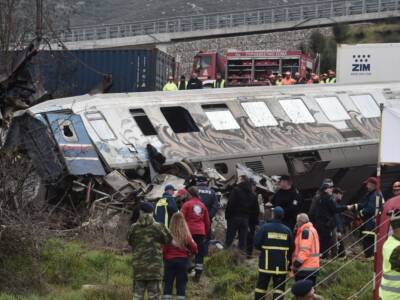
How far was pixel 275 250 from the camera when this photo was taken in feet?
50.5

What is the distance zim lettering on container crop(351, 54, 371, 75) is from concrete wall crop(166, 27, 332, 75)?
29.3 meters

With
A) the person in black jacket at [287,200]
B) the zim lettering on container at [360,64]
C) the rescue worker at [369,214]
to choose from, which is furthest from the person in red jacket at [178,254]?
the zim lettering on container at [360,64]

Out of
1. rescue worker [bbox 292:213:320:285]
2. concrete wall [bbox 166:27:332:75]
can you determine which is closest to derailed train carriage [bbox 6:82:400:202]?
rescue worker [bbox 292:213:320:285]

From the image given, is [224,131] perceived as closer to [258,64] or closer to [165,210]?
[165,210]

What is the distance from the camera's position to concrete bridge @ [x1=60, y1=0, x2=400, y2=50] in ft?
210

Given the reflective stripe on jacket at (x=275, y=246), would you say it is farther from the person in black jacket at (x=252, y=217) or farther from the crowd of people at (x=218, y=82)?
the crowd of people at (x=218, y=82)

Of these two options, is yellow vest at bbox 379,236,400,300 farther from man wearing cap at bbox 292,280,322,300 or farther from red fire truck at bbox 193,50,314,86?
red fire truck at bbox 193,50,314,86

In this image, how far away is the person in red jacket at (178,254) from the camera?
15141 mm

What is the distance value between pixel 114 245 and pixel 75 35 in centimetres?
5132

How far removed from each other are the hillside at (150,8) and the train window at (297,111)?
265ft

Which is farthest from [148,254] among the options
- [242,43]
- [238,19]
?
[238,19]

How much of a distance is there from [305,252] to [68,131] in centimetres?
794

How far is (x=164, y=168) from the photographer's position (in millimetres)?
22156

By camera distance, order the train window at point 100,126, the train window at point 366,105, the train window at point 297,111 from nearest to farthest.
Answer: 1. the train window at point 100,126
2. the train window at point 297,111
3. the train window at point 366,105
